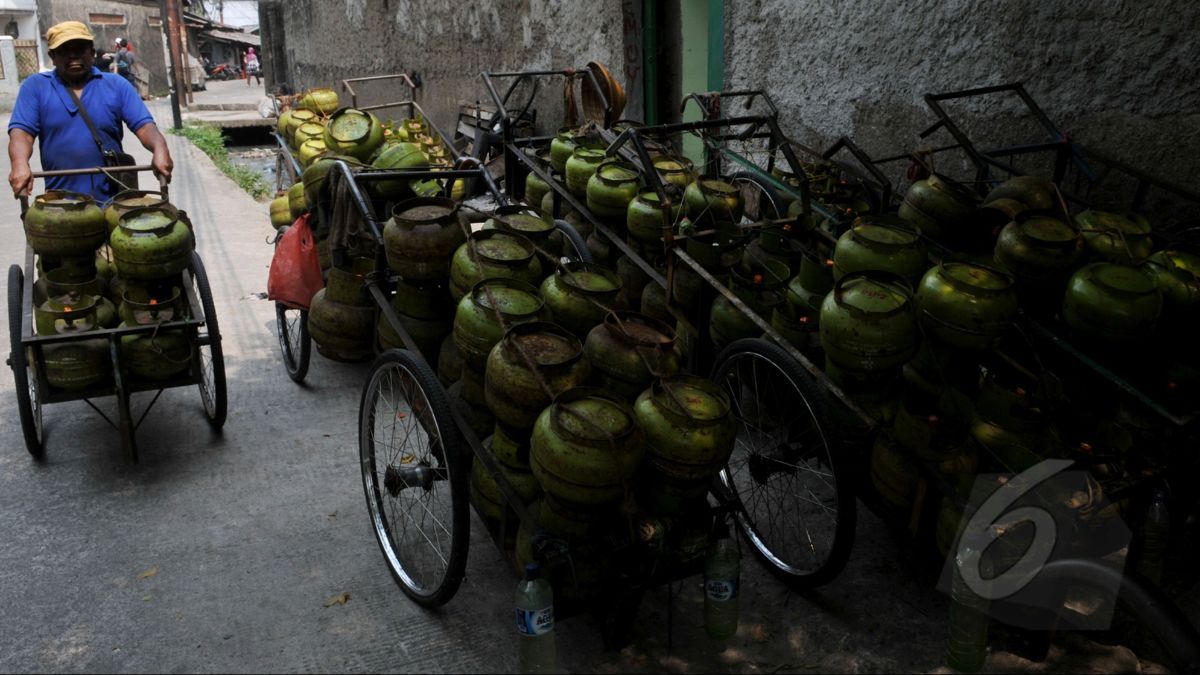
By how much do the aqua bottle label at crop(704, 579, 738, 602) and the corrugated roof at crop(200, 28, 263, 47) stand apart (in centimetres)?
5345

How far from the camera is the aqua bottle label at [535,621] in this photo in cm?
271

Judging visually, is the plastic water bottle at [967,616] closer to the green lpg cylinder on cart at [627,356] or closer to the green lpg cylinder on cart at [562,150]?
the green lpg cylinder on cart at [627,356]

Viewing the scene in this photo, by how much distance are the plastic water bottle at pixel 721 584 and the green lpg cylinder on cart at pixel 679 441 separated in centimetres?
18

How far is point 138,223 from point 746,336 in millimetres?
3007

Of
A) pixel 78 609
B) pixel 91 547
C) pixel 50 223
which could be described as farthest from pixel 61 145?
pixel 78 609

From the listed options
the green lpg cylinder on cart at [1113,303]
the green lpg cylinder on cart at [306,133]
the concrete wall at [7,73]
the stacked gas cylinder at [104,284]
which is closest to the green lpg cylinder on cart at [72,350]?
the stacked gas cylinder at [104,284]

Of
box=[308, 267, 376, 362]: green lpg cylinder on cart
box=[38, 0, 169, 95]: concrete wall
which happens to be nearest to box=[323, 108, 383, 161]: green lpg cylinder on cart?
box=[308, 267, 376, 362]: green lpg cylinder on cart

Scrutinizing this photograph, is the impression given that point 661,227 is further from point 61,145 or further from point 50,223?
point 61,145

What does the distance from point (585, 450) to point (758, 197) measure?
3016mm

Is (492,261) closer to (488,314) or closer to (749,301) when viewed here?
(488,314)

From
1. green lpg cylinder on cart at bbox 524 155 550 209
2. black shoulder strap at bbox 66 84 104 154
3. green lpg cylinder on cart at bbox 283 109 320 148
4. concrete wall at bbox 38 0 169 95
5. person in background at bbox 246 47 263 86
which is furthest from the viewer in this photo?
person in background at bbox 246 47 263 86

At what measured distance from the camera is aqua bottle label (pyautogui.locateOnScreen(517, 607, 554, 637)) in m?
2.71

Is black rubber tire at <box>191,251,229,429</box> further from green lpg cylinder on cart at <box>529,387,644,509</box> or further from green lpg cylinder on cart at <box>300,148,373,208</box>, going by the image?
green lpg cylinder on cart at <box>529,387,644,509</box>

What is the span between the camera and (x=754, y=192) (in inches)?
208
